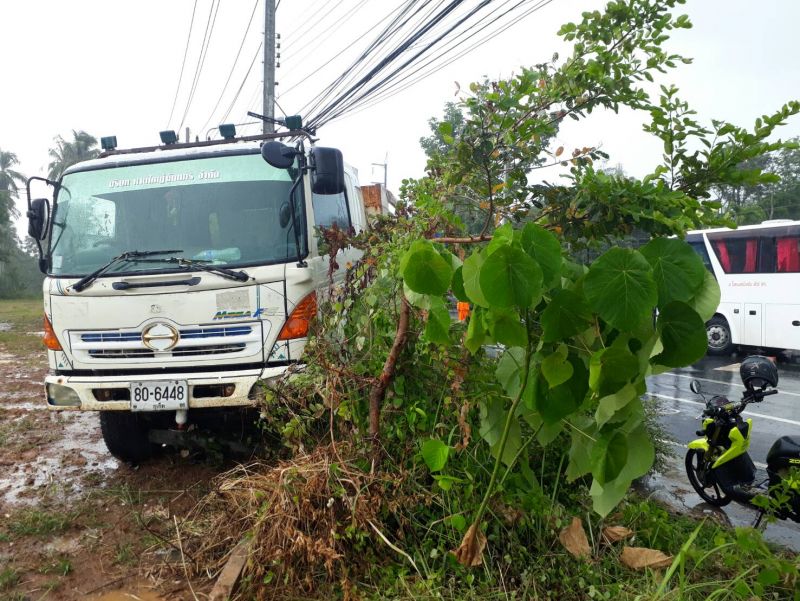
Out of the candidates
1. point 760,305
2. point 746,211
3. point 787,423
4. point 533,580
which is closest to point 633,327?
point 746,211

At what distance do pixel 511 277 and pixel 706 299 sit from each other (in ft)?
2.05

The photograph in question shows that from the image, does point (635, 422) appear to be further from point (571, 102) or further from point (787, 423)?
point (787, 423)

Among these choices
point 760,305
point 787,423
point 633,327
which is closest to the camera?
point 633,327

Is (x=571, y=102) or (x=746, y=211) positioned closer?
(x=746, y=211)

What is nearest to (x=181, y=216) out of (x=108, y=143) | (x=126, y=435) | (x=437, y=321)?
(x=108, y=143)

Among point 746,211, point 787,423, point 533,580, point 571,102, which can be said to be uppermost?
point 571,102

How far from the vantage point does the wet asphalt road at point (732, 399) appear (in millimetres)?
4266

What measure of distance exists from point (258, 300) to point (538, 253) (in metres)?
2.46

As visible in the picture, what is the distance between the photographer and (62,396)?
4.20 meters

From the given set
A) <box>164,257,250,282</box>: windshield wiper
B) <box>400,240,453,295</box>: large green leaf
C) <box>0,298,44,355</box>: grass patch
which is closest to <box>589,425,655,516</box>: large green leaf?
<box>400,240,453,295</box>: large green leaf

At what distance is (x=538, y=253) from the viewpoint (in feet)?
6.46

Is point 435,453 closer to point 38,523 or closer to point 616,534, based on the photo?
point 616,534

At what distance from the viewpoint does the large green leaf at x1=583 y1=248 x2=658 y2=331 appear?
1794 millimetres

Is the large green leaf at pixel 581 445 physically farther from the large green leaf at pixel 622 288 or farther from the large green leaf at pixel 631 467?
the large green leaf at pixel 622 288
